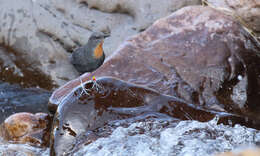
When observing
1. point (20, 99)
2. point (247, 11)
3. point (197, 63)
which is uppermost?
point (247, 11)

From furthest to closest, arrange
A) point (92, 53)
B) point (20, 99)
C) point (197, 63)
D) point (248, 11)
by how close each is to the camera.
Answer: point (20, 99) → point (92, 53) → point (248, 11) → point (197, 63)

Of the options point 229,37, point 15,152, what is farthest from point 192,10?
point 15,152

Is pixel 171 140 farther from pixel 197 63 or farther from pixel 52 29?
pixel 52 29

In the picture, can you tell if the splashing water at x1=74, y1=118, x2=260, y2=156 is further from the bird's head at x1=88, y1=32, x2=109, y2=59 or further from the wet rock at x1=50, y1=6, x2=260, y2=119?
the bird's head at x1=88, y1=32, x2=109, y2=59

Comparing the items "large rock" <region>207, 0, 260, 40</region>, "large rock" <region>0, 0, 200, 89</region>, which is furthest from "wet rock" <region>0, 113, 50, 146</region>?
"large rock" <region>207, 0, 260, 40</region>

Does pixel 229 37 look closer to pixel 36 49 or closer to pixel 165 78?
pixel 165 78

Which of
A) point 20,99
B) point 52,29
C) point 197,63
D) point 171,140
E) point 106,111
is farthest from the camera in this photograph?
point 52,29

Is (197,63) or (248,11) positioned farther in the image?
(248,11)

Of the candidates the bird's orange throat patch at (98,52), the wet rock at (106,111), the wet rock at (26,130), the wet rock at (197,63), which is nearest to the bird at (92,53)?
the bird's orange throat patch at (98,52)

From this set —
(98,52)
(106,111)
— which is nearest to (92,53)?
(98,52)

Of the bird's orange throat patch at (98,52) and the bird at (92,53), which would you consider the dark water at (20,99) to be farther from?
the bird's orange throat patch at (98,52)
